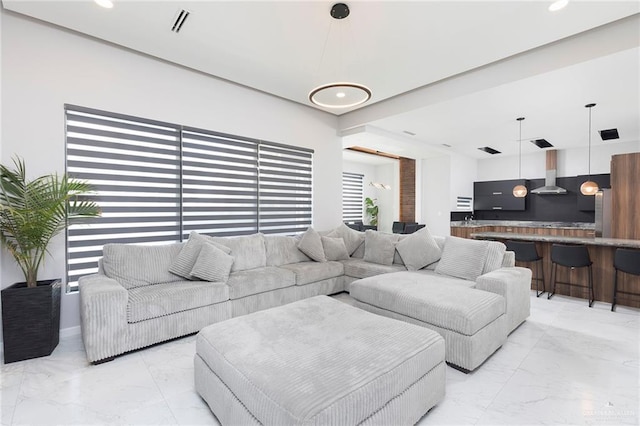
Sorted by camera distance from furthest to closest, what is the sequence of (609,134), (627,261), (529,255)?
(609,134)
(529,255)
(627,261)

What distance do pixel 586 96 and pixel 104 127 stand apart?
6086mm

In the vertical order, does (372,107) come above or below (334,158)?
above

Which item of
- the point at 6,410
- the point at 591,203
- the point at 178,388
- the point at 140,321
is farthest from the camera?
the point at 591,203

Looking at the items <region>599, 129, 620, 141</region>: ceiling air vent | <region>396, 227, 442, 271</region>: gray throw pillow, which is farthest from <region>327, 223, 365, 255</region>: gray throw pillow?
<region>599, 129, 620, 141</region>: ceiling air vent

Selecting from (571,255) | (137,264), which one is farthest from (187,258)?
(571,255)

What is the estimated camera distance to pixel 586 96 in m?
4.08

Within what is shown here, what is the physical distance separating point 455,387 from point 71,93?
14.6 feet

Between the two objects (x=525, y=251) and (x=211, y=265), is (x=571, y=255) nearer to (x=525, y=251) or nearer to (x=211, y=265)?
(x=525, y=251)

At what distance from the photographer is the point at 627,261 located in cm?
361

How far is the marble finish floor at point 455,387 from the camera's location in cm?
185

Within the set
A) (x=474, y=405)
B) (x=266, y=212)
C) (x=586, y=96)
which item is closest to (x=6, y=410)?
(x=474, y=405)

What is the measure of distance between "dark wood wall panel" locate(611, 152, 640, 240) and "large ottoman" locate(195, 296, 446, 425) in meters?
4.64

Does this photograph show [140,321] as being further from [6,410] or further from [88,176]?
[88,176]

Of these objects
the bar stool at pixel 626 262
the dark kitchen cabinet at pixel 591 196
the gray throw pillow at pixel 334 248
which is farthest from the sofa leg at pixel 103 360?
the dark kitchen cabinet at pixel 591 196
